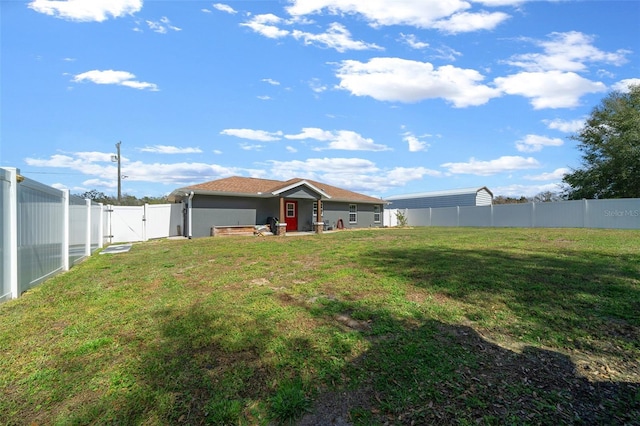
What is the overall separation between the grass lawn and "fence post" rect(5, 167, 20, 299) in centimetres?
27

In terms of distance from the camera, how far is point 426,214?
94.1 feet

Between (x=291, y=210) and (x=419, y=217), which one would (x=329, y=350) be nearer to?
(x=291, y=210)

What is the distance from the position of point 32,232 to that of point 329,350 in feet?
17.8

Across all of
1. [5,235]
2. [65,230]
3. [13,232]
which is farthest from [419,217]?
[5,235]

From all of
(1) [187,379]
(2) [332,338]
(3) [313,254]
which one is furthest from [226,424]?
(3) [313,254]

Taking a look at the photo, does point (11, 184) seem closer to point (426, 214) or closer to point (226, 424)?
point (226, 424)

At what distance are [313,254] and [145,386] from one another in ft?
21.6

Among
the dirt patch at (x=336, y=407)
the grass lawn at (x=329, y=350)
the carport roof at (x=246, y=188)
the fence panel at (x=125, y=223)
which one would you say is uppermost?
the carport roof at (x=246, y=188)

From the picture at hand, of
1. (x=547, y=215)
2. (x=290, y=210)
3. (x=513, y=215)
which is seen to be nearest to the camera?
(x=290, y=210)

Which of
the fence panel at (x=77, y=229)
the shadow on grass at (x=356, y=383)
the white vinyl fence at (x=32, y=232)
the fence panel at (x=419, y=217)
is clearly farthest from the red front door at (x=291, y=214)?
the shadow on grass at (x=356, y=383)

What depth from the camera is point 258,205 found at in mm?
19203

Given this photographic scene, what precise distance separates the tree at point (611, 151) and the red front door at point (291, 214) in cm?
2153

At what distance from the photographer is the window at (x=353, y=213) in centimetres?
2438

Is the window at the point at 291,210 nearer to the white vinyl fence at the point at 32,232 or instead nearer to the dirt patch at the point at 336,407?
the white vinyl fence at the point at 32,232
